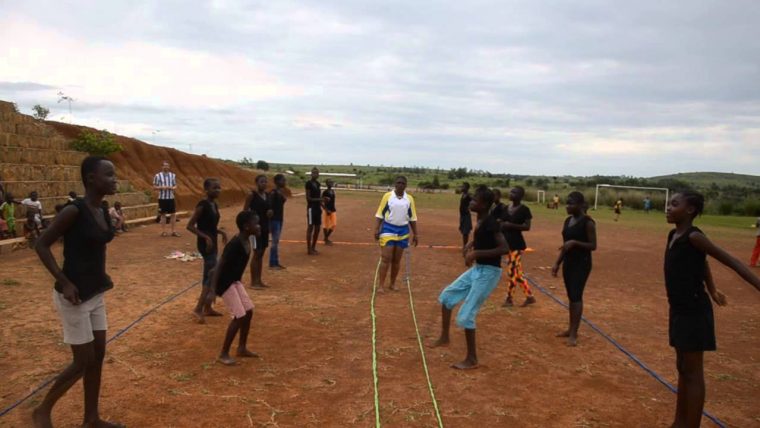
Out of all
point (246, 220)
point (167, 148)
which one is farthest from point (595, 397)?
point (167, 148)

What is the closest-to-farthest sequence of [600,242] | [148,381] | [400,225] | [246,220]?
1. [148,381]
2. [246,220]
3. [400,225]
4. [600,242]

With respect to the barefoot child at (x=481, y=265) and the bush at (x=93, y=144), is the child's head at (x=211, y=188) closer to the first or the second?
the barefoot child at (x=481, y=265)

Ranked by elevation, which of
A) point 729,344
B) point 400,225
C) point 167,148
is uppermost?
point 167,148

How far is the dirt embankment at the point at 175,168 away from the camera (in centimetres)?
2491

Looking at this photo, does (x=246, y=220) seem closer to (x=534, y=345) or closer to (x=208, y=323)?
(x=208, y=323)

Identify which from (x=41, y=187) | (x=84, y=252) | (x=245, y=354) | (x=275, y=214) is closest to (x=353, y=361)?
(x=245, y=354)

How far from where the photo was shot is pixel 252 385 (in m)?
4.80

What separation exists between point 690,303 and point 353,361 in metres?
3.21

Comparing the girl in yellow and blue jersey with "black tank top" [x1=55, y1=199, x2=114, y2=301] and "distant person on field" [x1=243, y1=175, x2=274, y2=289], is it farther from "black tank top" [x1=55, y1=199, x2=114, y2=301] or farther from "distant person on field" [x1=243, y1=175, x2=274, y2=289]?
"black tank top" [x1=55, y1=199, x2=114, y2=301]

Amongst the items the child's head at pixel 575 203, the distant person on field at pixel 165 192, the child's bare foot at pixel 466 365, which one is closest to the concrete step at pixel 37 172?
the distant person on field at pixel 165 192

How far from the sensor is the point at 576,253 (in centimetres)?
629

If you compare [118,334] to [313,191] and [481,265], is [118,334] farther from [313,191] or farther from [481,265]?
[313,191]

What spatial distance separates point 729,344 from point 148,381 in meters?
7.01

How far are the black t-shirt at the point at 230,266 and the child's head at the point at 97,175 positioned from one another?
1.62m
